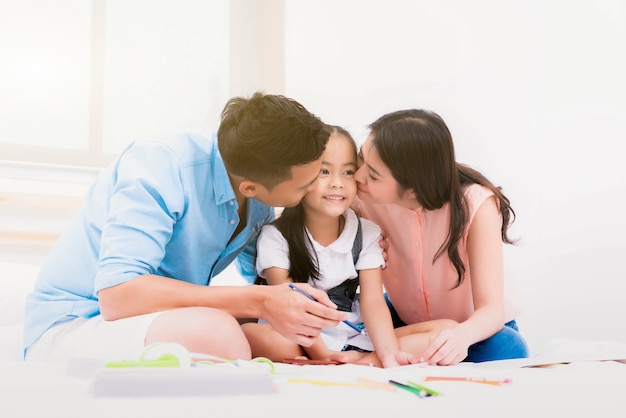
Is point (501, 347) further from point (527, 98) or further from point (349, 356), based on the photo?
point (527, 98)

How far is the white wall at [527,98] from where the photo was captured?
250 cm

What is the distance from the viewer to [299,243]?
4.80ft

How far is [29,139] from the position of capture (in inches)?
94.4

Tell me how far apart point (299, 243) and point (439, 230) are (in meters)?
0.34

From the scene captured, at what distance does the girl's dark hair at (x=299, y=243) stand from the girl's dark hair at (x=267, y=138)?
0.25 meters

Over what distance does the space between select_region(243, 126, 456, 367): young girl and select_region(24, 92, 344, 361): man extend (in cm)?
12

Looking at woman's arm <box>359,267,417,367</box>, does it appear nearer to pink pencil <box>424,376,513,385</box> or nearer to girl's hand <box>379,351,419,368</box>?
girl's hand <box>379,351,419,368</box>

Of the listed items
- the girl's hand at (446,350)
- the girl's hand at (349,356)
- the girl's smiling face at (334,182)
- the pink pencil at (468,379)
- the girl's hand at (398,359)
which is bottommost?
the girl's hand at (349,356)

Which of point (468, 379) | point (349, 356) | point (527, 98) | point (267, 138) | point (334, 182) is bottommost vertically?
point (349, 356)

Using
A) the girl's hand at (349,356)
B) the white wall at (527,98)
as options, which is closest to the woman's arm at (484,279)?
the girl's hand at (349,356)

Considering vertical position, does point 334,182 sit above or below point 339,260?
above

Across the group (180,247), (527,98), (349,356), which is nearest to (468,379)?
(349,356)

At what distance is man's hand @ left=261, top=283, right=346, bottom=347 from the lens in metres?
1.05

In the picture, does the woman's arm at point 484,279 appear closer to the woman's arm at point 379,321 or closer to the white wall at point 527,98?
the woman's arm at point 379,321
